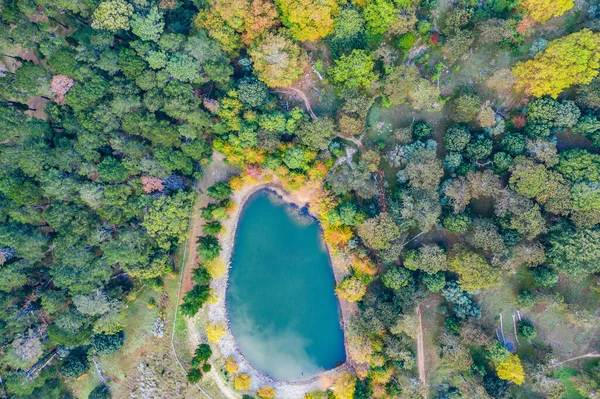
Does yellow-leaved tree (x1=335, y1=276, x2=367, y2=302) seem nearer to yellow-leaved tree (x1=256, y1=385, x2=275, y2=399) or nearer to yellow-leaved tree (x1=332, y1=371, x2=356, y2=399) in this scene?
yellow-leaved tree (x1=332, y1=371, x2=356, y2=399)

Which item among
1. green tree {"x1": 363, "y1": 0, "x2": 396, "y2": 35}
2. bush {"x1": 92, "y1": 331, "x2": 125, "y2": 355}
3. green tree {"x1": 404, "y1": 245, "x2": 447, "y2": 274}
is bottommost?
bush {"x1": 92, "y1": 331, "x2": 125, "y2": 355}

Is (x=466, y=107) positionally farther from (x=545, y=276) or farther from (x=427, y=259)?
(x=545, y=276)

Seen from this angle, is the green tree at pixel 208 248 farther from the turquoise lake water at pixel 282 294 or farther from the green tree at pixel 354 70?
the green tree at pixel 354 70

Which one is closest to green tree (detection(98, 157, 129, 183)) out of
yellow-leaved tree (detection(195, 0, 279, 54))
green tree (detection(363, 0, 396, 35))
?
yellow-leaved tree (detection(195, 0, 279, 54))

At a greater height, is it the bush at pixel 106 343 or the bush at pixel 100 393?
the bush at pixel 106 343

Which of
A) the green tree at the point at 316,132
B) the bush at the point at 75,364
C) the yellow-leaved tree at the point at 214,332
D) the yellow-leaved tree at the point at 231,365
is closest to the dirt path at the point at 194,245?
the yellow-leaved tree at the point at 231,365

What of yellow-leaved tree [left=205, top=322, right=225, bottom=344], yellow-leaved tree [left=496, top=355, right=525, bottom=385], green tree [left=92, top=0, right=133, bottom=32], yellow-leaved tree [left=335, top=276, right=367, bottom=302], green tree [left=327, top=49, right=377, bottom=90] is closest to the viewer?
A: green tree [left=92, top=0, right=133, bottom=32]

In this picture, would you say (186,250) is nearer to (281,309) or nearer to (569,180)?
(281,309)
